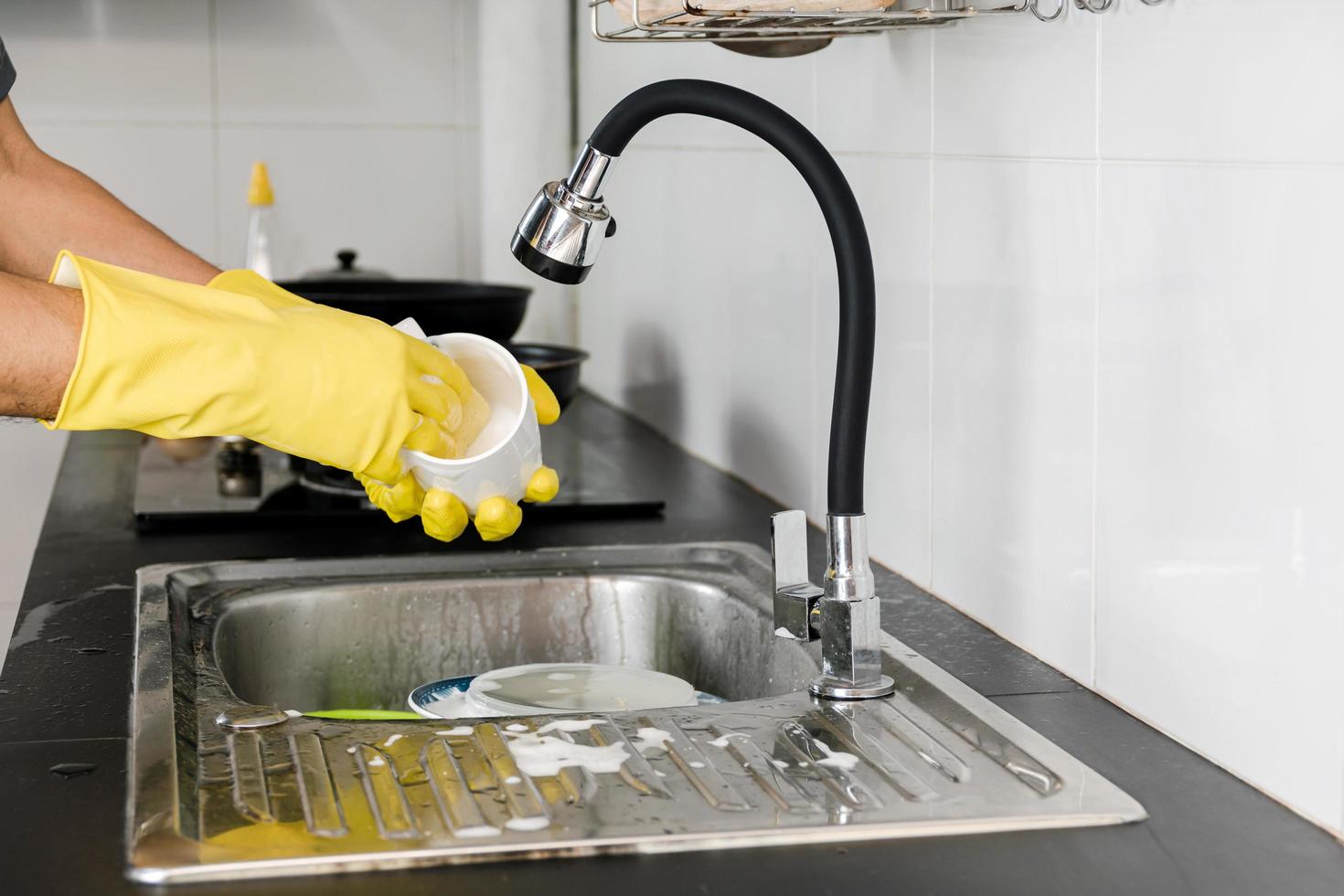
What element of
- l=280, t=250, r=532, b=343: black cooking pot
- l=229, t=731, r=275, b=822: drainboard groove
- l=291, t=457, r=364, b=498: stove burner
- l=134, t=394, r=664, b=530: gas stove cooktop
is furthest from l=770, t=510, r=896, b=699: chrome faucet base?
l=280, t=250, r=532, b=343: black cooking pot

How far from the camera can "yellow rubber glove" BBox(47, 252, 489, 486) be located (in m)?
0.80

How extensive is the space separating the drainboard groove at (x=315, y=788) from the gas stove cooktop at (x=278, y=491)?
1.97ft

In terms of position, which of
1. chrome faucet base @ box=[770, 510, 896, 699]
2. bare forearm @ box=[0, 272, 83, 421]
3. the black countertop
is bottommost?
the black countertop

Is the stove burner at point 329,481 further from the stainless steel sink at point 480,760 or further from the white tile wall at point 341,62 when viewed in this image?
the white tile wall at point 341,62

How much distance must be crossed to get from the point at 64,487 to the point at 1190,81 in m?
1.25

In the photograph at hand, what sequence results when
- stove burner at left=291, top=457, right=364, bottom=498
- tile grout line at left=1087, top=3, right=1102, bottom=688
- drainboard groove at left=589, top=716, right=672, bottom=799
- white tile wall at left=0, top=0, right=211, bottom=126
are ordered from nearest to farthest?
drainboard groove at left=589, top=716, right=672, bottom=799, tile grout line at left=1087, top=3, right=1102, bottom=688, stove burner at left=291, top=457, right=364, bottom=498, white tile wall at left=0, top=0, right=211, bottom=126

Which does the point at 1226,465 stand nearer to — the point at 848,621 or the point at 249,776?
the point at 848,621

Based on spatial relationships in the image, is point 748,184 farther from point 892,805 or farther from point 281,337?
point 892,805

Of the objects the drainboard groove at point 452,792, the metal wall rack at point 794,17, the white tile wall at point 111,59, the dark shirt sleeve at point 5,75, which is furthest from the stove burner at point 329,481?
the white tile wall at point 111,59

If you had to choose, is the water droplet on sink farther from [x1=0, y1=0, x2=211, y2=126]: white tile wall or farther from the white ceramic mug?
[x1=0, y1=0, x2=211, y2=126]: white tile wall

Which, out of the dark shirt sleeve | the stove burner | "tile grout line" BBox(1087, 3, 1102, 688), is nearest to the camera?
"tile grout line" BBox(1087, 3, 1102, 688)

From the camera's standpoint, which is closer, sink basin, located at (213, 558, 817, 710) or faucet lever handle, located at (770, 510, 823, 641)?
faucet lever handle, located at (770, 510, 823, 641)

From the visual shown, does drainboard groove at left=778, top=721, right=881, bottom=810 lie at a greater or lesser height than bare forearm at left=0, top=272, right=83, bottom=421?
lesser

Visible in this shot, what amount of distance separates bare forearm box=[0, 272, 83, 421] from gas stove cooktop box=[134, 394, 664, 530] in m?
0.57
